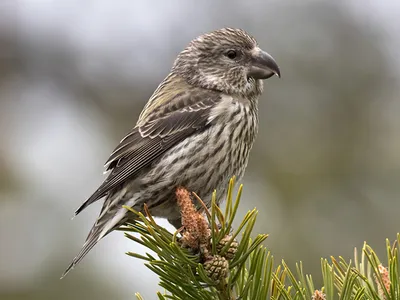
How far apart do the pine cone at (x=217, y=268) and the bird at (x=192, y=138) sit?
4.30 ft

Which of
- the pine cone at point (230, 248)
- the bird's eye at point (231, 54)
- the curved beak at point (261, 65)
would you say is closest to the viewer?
the pine cone at point (230, 248)

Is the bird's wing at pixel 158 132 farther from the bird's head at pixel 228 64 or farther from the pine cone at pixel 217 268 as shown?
the pine cone at pixel 217 268

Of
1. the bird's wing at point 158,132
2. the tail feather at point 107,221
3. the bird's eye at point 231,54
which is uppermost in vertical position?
the bird's eye at point 231,54

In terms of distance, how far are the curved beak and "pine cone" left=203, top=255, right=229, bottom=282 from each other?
7.16 ft

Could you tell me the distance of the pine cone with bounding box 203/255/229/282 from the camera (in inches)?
115

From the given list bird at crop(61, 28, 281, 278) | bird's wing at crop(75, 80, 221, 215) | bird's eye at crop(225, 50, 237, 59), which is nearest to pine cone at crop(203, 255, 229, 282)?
bird at crop(61, 28, 281, 278)

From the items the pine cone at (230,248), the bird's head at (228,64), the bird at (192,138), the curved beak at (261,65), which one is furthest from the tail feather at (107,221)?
the pine cone at (230,248)

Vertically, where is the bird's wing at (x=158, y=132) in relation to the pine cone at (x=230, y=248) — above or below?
above

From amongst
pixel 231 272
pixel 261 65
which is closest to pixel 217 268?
pixel 231 272

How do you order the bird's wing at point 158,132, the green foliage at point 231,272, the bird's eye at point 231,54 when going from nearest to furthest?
the green foliage at point 231,272, the bird's wing at point 158,132, the bird's eye at point 231,54

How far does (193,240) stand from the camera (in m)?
3.03

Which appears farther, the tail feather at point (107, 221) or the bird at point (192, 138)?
the bird at point (192, 138)

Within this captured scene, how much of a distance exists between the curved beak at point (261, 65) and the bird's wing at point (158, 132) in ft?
1.01

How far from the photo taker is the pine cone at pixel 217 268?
292cm
